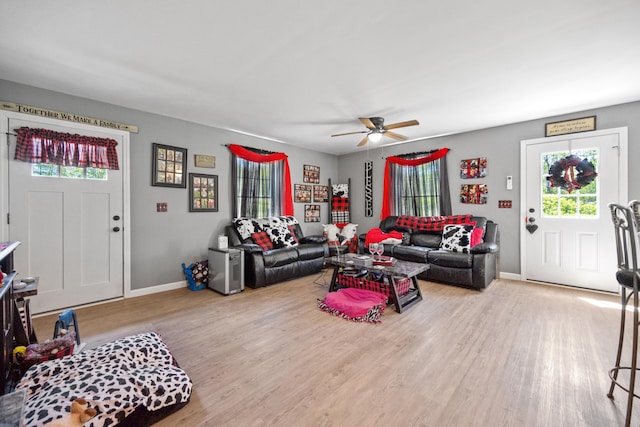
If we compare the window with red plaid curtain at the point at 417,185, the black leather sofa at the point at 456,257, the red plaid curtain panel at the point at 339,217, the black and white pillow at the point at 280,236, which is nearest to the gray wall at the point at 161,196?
the black and white pillow at the point at 280,236

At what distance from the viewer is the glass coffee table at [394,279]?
2977 millimetres

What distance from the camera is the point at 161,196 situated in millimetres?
3830

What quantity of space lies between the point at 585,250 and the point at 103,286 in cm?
632

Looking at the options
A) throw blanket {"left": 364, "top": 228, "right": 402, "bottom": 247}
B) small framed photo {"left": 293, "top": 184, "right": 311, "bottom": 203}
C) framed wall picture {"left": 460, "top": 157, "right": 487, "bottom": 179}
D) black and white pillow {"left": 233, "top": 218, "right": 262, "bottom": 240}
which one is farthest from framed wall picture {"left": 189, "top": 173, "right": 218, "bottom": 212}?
framed wall picture {"left": 460, "top": 157, "right": 487, "bottom": 179}

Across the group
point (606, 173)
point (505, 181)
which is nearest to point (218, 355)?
point (505, 181)

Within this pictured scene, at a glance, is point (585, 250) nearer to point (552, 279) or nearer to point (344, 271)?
point (552, 279)

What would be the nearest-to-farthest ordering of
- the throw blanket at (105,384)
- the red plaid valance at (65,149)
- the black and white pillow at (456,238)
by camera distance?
the throw blanket at (105,384) → the red plaid valance at (65,149) → the black and white pillow at (456,238)

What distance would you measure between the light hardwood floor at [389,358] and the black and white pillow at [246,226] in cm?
118

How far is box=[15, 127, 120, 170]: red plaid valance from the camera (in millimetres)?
2869

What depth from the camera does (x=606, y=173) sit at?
3.59 metres

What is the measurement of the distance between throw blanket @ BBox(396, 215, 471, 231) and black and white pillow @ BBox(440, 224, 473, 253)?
23cm

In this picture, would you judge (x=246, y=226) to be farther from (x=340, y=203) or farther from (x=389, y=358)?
(x=389, y=358)

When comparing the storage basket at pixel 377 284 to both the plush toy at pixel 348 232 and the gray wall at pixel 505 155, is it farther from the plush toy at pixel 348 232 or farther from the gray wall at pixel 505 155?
the gray wall at pixel 505 155

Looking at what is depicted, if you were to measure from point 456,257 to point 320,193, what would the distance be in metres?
3.21
